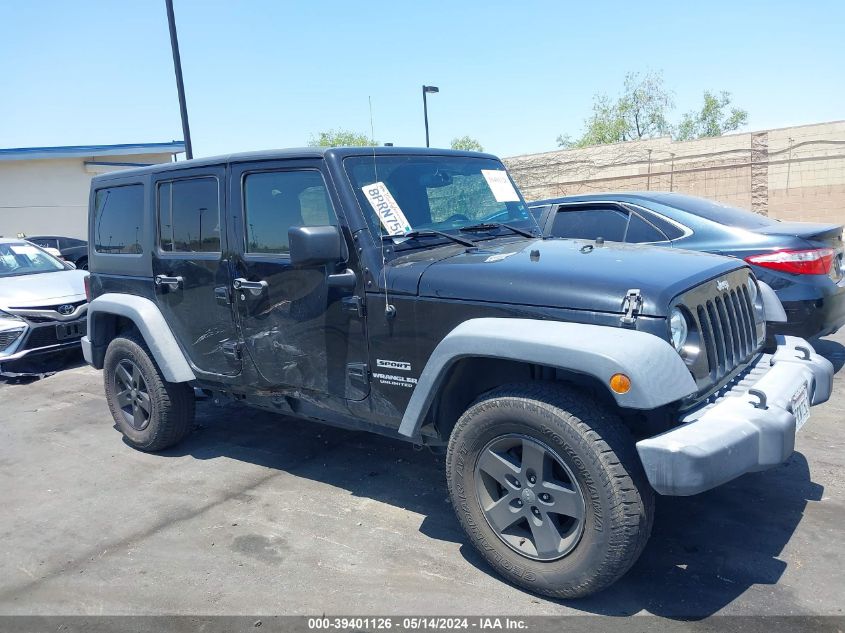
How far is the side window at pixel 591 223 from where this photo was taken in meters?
6.07

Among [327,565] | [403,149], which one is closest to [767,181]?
[403,149]

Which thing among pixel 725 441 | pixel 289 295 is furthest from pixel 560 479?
pixel 289 295

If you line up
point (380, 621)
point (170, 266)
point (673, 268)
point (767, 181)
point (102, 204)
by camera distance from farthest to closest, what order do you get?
1. point (767, 181)
2. point (102, 204)
3. point (170, 266)
4. point (673, 268)
5. point (380, 621)

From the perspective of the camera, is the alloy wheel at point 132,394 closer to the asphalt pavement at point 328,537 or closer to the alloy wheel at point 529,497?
the asphalt pavement at point 328,537

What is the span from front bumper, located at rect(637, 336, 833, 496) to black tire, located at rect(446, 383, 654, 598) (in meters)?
0.17

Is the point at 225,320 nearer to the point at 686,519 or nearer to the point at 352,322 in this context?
the point at 352,322

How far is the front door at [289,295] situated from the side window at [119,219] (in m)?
1.19

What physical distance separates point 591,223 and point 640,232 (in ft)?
1.50

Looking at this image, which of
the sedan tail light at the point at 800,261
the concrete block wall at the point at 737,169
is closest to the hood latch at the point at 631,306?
the sedan tail light at the point at 800,261

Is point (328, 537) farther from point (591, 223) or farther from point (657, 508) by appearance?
point (591, 223)

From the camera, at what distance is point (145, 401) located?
4980 millimetres

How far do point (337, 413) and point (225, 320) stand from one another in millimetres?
976

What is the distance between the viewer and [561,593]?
2.90 m

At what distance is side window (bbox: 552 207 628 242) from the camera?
607cm
